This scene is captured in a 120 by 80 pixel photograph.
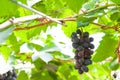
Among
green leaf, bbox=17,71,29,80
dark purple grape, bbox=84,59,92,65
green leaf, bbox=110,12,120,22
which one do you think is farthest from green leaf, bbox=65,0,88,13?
green leaf, bbox=17,71,29,80

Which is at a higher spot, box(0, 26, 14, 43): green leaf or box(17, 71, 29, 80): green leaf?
box(17, 71, 29, 80): green leaf

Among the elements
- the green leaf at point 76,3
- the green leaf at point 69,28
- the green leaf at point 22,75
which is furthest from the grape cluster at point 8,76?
the green leaf at point 76,3

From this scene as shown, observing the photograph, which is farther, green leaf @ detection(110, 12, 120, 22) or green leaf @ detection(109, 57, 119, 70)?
green leaf @ detection(109, 57, 119, 70)

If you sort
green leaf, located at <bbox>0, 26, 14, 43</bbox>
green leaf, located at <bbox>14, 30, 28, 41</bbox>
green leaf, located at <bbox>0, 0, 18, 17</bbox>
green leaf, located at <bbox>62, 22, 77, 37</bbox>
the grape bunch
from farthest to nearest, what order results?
green leaf, located at <bbox>14, 30, 28, 41</bbox>
green leaf, located at <bbox>62, 22, 77, 37</bbox>
the grape bunch
green leaf, located at <bbox>0, 0, 18, 17</bbox>
green leaf, located at <bbox>0, 26, 14, 43</bbox>

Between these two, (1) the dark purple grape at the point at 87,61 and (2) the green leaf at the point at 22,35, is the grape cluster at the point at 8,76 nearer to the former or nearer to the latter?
(2) the green leaf at the point at 22,35

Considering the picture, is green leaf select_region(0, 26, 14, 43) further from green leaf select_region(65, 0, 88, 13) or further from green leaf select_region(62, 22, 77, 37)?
green leaf select_region(62, 22, 77, 37)

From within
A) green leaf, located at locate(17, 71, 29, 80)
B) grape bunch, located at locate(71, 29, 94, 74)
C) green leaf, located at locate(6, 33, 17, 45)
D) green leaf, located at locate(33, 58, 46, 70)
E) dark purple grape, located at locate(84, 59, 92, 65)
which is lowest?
dark purple grape, located at locate(84, 59, 92, 65)

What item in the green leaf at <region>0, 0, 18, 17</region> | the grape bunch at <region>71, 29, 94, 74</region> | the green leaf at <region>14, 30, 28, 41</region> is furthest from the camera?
the green leaf at <region>14, 30, 28, 41</region>
